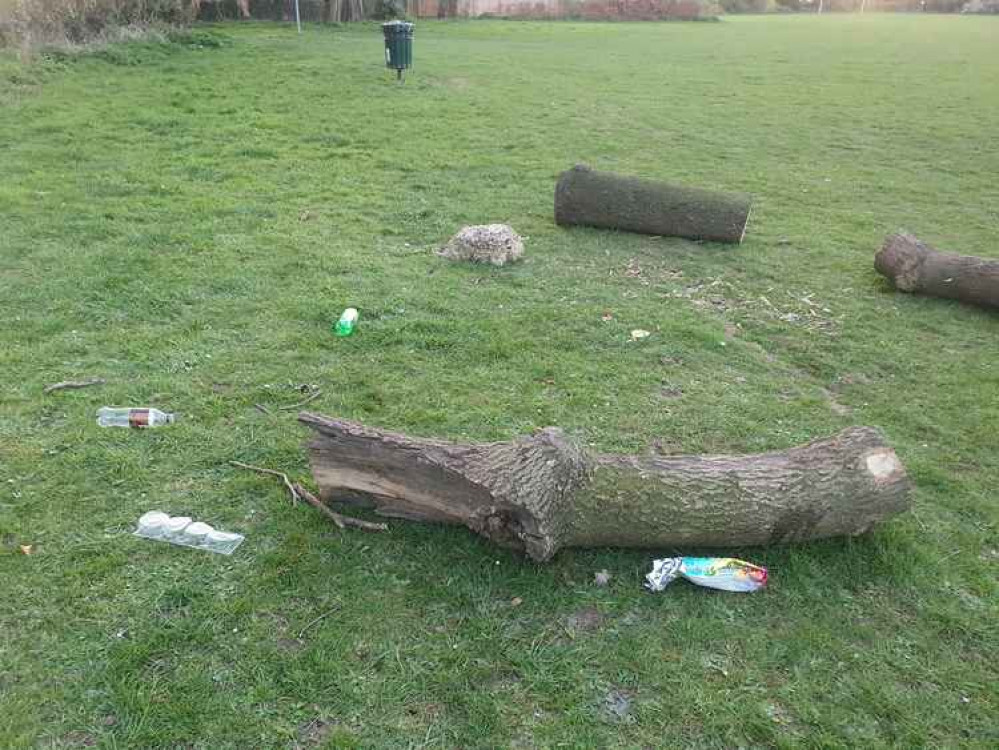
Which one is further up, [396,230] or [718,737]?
[396,230]

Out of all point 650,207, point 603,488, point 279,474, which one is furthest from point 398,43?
point 603,488

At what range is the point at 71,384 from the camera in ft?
13.5

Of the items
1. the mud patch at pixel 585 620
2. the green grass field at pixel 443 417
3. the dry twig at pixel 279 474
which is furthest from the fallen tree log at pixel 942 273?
the dry twig at pixel 279 474

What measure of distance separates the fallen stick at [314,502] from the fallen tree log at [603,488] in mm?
74

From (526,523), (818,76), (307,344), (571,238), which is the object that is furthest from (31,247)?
(818,76)

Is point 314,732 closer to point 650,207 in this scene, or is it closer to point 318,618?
point 318,618

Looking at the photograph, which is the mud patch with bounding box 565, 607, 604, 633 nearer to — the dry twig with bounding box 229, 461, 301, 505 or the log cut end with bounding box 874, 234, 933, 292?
the dry twig with bounding box 229, 461, 301, 505

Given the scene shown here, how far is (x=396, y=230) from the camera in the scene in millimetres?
6648

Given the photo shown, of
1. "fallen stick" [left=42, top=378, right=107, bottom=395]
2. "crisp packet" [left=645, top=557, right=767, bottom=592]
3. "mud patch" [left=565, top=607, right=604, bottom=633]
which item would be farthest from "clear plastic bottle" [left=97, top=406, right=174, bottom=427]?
"crisp packet" [left=645, top=557, right=767, bottom=592]

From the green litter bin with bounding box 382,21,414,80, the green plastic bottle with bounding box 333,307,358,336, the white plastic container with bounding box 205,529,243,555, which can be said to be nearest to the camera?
the white plastic container with bounding box 205,529,243,555

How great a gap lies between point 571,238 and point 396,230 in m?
1.57

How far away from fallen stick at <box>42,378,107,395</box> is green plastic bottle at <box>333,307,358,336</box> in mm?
1378

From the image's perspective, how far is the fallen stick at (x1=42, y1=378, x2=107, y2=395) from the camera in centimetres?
406

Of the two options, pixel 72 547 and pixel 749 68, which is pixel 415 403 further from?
pixel 749 68
